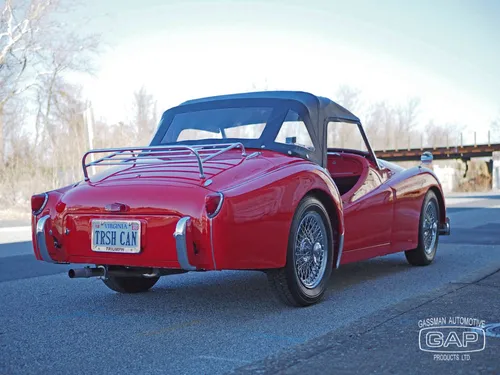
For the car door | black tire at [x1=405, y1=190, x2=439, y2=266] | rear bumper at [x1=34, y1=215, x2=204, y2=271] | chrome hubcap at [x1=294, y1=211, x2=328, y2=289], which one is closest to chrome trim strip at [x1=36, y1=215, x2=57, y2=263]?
rear bumper at [x1=34, y1=215, x2=204, y2=271]

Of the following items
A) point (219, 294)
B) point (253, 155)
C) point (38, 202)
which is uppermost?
Result: point (253, 155)

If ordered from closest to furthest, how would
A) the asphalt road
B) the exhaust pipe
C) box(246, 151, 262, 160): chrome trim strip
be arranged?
the asphalt road → the exhaust pipe → box(246, 151, 262, 160): chrome trim strip

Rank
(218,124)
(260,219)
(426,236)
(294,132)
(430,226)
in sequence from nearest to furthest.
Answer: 1. (260,219)
2. (294,132)
3. (218,124)
4. (426,236)
5. (430,226)

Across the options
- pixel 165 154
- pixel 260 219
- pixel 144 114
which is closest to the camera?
pixel 260 219

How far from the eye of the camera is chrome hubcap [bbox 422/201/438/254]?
679 centimetres

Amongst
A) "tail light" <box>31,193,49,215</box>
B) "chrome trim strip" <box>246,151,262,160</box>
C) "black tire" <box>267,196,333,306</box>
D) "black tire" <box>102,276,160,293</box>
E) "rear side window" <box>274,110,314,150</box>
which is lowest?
"black tire" <box>102,276,160,293</box>

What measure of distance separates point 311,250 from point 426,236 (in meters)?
2.63

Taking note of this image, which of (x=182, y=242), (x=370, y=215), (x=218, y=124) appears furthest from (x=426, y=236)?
(x=182, y=242)

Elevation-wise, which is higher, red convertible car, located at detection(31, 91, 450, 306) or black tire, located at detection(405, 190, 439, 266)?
red convertible car, located at detection(31, 91, 450, 306)

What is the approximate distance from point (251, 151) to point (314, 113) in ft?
2.51

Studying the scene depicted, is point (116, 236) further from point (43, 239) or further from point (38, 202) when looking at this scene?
point (38, 202)

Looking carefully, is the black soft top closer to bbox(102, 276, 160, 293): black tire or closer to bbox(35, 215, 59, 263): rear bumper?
bbox(102, 276, 160, 293): black tire

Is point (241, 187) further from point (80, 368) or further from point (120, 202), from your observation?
point (80, 368)

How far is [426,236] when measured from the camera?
6836 mm
